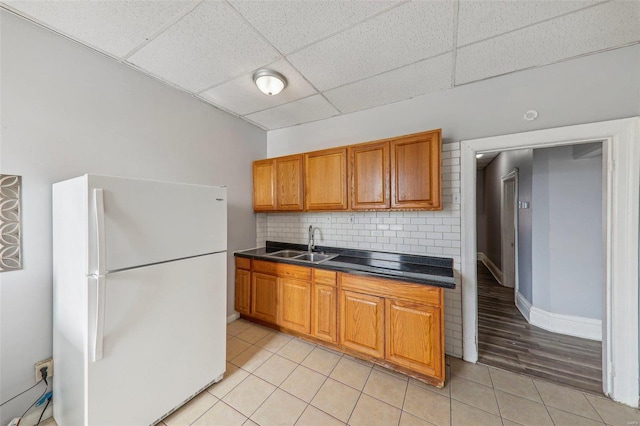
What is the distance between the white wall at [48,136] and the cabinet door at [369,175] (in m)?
1.78

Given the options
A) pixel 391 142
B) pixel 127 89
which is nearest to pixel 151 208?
pixel 127 89

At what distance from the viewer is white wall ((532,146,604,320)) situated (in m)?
2.45

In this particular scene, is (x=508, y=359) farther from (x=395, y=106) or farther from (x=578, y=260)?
(x=395, y=106)

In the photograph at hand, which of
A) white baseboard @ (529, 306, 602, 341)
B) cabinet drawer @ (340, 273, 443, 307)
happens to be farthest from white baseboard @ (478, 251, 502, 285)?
cabinet drawer @ (340, 273, 443, 307)

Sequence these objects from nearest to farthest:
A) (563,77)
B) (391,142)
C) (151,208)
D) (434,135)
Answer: (151,208), (563,77), (434,135), (391,142)

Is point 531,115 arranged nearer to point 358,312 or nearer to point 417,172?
point 417,172

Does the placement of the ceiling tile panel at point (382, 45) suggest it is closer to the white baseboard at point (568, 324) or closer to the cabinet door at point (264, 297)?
the cabinet door at point (264, 297)

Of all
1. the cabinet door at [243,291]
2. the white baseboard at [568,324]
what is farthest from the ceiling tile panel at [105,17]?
the white baseboard at [568,324]

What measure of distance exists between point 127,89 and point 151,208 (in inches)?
49.4

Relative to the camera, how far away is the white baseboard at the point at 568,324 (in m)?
2.40

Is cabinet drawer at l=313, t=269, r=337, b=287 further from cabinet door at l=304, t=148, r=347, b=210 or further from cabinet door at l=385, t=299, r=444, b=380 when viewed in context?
cabinet door at l=304, t=148, r=347, b=210

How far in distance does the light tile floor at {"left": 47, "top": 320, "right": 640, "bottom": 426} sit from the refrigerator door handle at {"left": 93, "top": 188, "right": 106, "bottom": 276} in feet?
3.73

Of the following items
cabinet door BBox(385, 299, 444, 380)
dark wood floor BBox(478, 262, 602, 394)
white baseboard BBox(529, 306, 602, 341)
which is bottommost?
dark wood floor BBox(478, 262, 602, 394)

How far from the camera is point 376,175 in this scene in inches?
88.0
